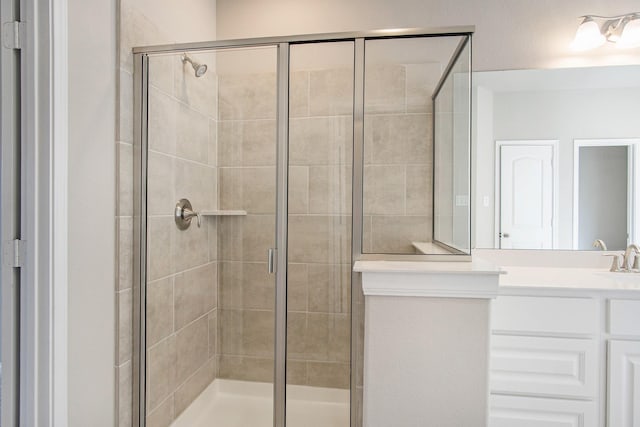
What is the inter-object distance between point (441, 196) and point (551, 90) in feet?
3.67

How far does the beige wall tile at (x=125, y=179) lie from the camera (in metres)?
1.52

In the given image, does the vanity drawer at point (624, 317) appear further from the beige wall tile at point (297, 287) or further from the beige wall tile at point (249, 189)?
the beige wall tile at point (249, 189)

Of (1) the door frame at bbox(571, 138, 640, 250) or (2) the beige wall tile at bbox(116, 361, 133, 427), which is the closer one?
(2) the beige wall tile at bbox(116, 361, 133, 427)

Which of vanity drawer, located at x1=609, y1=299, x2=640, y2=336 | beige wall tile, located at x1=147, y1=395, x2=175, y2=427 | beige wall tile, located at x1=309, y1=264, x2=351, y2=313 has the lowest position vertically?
beige wall tile, located at x1=147, y1=395, x2=175, y2=427

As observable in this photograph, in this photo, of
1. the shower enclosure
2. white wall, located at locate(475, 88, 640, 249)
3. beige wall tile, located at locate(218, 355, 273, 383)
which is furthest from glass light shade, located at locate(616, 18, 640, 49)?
beige wall tile, located at locate(218, 355, 273, 383)

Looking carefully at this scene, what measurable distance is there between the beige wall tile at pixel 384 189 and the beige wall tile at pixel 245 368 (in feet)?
2.45

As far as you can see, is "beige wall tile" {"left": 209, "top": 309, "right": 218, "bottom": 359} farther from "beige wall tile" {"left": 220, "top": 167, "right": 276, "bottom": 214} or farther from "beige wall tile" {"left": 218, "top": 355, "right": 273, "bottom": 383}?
"beige wall tile" {"left": 220, "top": 167, "right": 276, "bottom": 214}

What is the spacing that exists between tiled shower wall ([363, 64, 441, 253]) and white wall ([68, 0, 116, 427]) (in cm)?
102

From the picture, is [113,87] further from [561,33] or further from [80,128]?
[561,33]

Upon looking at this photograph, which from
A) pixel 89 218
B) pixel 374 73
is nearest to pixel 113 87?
pixel 89 218

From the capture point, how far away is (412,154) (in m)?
1.46

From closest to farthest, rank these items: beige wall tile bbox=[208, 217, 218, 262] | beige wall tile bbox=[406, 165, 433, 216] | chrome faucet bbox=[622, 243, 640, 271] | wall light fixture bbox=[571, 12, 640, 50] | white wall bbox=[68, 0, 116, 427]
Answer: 1. white wall bbox=[68, 0, 116, 427]
2. beige wall tile bbox=[406, 165, 433, 216]
3. beige wall tile bbox=[208, 217, 218, 262]
4. chrome faucet bbox=[622, 243, 640, 271]
5. wall light fixture bbox=[571, 12, 640, 50]

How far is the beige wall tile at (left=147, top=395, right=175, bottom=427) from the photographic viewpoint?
5.22ft

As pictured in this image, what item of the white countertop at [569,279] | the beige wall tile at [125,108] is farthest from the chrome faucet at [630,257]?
the beige wall tile at [125,108]
